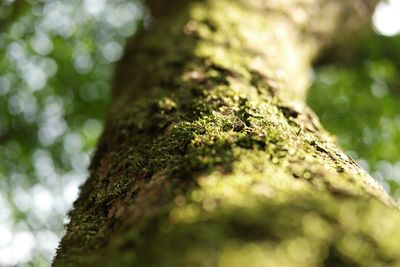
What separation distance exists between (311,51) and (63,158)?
636cm

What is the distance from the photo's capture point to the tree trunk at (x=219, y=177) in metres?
1.25

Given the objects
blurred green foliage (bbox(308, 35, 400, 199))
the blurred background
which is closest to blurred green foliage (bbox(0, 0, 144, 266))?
the blurred background

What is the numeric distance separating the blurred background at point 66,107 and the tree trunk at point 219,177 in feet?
17.0

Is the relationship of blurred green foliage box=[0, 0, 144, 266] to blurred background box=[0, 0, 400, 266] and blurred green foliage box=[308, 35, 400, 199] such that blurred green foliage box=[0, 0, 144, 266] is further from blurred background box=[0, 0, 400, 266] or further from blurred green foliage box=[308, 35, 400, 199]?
blurred green foliage box=[308, 35, 400, 199]

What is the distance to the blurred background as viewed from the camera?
8422 mm

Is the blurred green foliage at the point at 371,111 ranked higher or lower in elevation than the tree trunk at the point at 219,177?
higher

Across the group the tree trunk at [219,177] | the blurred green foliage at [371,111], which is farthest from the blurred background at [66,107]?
the tree trunk at [219,177]

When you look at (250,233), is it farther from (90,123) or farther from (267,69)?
(90,123)

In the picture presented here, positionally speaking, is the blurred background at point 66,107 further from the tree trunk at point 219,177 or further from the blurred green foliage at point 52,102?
the tree trunk at point 219,177

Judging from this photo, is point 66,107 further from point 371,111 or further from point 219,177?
point 219,177

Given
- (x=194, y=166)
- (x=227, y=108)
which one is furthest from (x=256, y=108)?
(x=194, y=166)

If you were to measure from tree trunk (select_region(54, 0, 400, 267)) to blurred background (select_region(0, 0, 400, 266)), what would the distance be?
517cm

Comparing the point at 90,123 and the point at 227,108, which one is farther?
the point at 90,123

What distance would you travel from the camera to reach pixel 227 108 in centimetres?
247
